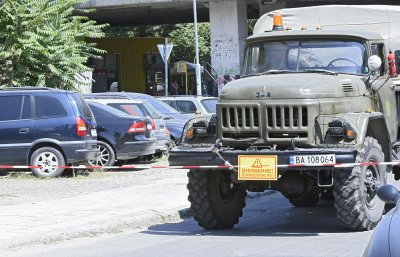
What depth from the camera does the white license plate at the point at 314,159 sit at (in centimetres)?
970

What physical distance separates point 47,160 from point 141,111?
4014 mm

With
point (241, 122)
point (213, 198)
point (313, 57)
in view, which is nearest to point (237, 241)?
point (213, 198)

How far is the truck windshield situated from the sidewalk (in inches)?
105

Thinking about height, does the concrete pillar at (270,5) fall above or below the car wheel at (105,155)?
above

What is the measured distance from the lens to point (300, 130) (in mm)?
10039

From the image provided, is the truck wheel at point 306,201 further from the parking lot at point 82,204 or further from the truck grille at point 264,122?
the truck grille at point 264,122

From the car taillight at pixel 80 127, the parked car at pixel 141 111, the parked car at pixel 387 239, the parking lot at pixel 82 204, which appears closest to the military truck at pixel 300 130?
the parking lot at pixel 82 204

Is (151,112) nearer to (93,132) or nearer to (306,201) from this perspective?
(93,132)

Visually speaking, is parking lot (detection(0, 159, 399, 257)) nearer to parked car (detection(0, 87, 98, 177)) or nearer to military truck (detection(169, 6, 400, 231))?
military truck (detection(169, 6, 400, 231))

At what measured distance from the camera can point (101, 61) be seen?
49.1 m

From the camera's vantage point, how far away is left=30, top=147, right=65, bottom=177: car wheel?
16781mm

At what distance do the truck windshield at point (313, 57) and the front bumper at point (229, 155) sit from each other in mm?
1590

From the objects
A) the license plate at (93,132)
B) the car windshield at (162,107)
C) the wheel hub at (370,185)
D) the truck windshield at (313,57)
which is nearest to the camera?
the wheel hub at (370,185)

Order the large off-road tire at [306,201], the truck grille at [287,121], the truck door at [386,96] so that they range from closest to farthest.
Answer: the truck grille at [287,121] → the truck door at [386,96] → the large off-road tire at [306,201]
